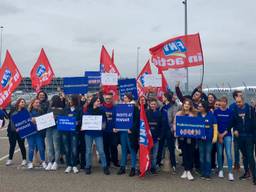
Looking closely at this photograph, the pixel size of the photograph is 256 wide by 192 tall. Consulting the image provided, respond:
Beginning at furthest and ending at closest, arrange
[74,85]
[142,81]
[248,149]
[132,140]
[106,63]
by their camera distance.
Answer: [106,63] → [142,81] → [74,85] → [132,140] → [248,149]

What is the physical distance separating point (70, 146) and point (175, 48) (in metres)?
4.33

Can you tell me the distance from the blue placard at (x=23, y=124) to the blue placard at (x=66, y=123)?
0.86m

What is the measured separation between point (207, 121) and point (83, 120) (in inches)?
116

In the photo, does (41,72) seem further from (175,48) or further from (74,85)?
(175,48)

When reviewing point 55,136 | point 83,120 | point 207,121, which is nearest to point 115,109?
point 83,120

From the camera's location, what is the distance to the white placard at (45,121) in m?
7.57

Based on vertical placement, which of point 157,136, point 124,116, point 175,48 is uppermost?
point 175,48

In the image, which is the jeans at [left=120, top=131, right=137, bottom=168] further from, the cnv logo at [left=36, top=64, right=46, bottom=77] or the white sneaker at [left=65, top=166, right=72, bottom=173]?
the cnv logo at [left=36, top=64, right=46, bottom=77]

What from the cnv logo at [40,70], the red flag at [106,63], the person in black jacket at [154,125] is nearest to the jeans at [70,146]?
the person in black jacket at [154,125]

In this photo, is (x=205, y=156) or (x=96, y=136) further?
(x=96, y=136)

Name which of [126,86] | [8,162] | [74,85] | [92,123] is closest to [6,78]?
[74,85]

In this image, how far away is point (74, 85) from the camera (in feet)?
30.8

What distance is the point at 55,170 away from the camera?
7.59 m

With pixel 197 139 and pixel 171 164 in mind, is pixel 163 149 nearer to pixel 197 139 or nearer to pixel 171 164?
pixel 171 164
